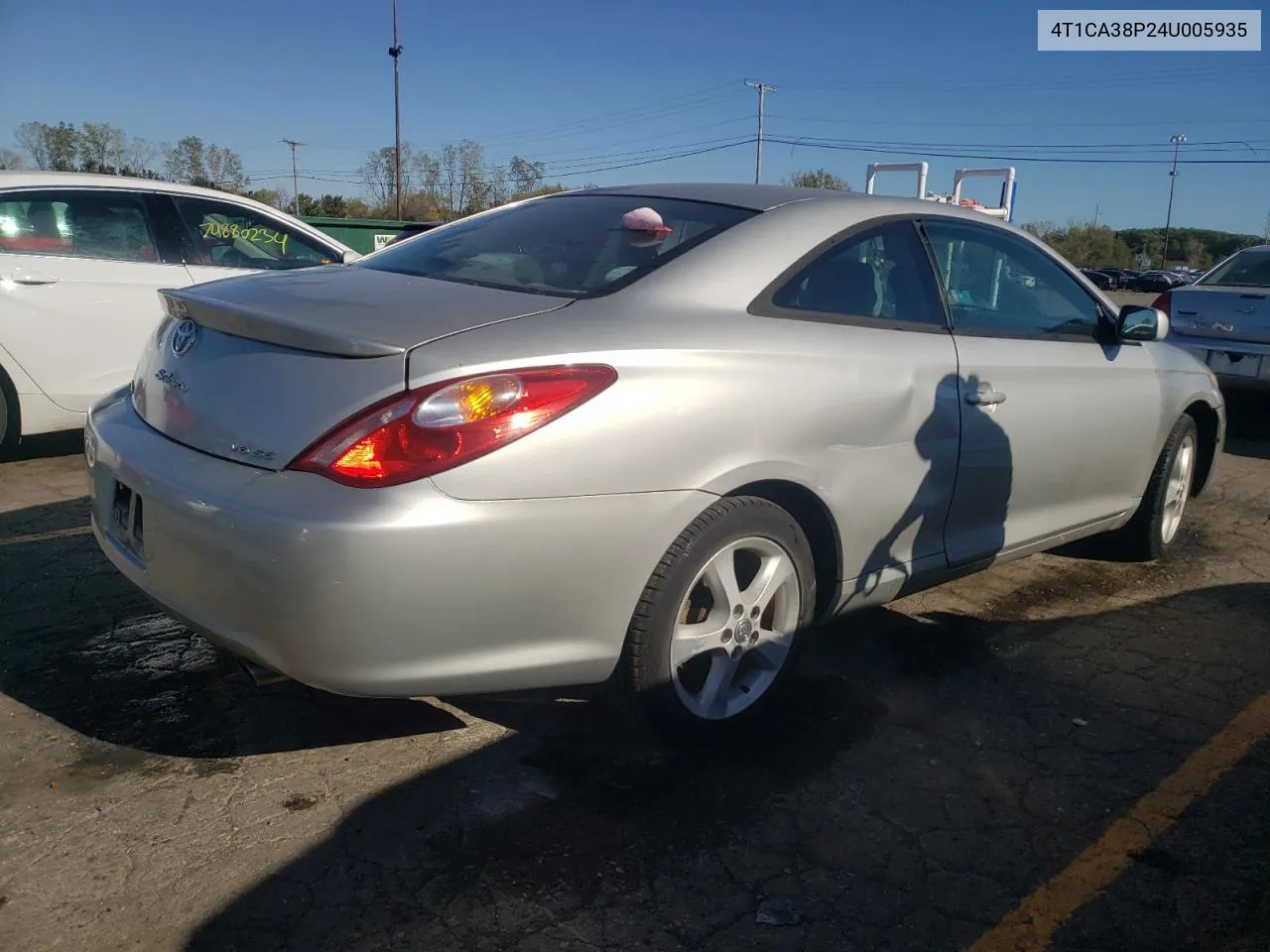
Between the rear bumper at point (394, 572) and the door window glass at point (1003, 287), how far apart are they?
5.18 feet

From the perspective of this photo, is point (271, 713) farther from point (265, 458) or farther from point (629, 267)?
point (629, 267)

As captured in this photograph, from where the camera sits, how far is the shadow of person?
3.20m

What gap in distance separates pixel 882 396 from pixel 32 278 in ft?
15.3

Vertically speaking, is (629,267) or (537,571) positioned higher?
(629,267)

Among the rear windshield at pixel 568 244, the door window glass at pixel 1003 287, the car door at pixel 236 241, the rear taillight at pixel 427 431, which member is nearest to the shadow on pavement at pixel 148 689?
the rear taillight at pixel 427 431

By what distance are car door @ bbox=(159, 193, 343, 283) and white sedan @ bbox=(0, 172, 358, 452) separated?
1 cm

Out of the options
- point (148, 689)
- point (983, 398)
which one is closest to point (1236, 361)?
point (983, 398)

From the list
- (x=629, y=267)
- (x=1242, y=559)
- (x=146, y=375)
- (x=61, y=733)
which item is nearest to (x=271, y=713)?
A: (x=61, y=733)

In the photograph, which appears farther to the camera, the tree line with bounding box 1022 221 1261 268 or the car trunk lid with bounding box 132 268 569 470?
the tree line with bounding box 1022 221 1261 268

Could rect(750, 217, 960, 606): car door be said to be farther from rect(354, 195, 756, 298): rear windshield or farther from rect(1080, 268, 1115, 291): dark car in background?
rect(1080, 268, 1115, 291): dark car in background

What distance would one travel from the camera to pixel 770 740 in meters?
2.93

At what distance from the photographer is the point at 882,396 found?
304 centimetres

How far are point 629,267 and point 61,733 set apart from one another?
200cm

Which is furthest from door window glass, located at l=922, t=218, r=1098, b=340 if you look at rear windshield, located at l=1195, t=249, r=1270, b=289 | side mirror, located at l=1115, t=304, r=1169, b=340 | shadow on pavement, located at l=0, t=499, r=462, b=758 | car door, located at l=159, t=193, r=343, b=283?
rear windshield, located at l=1195, t=249, r=1270, b=289
